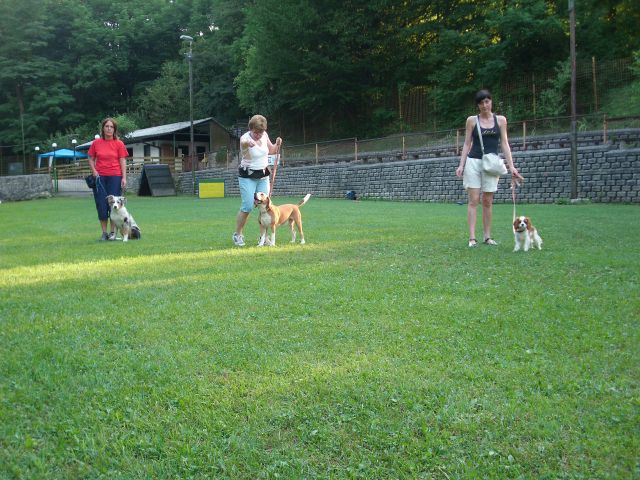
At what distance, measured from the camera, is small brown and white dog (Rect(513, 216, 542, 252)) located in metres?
7.21

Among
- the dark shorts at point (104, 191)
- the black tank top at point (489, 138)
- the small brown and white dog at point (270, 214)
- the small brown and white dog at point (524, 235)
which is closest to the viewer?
the small brown and white dog at point (524, 235)

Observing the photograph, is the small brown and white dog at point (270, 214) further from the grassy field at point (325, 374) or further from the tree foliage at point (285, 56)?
the tree foliage at point (285, 56)

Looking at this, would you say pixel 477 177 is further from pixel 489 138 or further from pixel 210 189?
pixel 210 189

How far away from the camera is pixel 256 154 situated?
8398 mm

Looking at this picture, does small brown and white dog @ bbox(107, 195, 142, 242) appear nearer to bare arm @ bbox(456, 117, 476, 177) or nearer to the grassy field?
the grassy field

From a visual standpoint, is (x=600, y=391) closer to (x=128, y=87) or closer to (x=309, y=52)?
(x=309, y=52)

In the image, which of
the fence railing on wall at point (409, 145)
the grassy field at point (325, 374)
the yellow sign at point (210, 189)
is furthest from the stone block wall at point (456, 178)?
the grassy field at point (325, 374)

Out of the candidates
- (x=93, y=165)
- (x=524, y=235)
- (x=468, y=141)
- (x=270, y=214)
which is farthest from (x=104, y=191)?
(x=524, y=235)

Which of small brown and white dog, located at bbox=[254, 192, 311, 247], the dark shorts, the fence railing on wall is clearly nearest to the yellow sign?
the fence railing on wall

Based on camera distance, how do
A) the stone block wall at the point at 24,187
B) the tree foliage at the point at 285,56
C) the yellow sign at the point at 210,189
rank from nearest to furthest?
the tree foliage at the point at 285,56
the stone block wall at the point at 24,187
the yellow sign at the point at 210,189

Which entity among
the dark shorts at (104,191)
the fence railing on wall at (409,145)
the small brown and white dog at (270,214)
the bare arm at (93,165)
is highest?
the fence railing on wall at (409,145)

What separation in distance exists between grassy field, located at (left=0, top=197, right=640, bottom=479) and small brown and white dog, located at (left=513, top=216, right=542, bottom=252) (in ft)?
4.00

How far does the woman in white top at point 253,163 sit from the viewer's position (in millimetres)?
8316

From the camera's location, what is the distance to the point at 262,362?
312 cm
